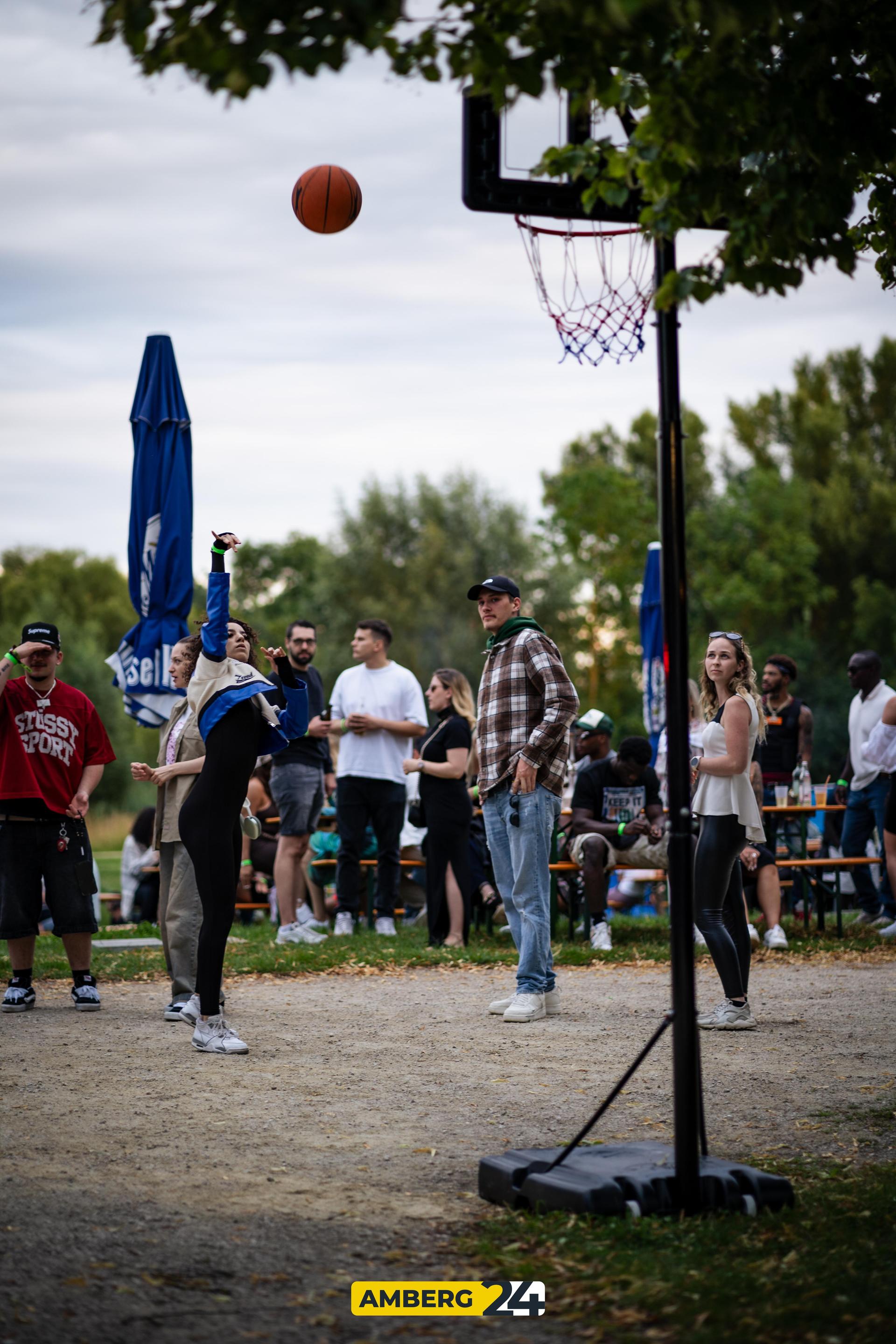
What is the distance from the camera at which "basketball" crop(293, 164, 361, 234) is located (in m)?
8.54

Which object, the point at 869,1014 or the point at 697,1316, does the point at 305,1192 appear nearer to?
the point at 697,1316

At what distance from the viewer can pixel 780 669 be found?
499 inches

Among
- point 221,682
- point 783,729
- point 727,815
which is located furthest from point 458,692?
point 221,682

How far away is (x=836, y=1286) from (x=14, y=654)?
5.82 metres

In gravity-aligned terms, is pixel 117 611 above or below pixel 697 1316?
above

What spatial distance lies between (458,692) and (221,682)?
479cm

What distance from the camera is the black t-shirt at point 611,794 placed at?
1165 centimetres

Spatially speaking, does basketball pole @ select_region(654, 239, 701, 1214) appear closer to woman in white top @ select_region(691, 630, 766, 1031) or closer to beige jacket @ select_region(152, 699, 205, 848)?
woman in white top @ select_region(691, 630, 766, 1031)

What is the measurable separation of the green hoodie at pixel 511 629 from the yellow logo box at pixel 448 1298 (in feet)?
15.9

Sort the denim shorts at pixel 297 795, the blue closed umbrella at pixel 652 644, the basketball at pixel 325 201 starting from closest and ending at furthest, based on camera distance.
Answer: the basketball at pixel 325 201 → the denim shorts at pixel 297 795 → the blue closed umbrella at pixel 652 644

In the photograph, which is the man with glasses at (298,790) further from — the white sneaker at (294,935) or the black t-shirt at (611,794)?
the black t-shirt at (611,794)

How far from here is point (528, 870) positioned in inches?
301

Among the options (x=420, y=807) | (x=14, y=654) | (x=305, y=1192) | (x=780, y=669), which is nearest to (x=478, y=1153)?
(x=305, y=1192)

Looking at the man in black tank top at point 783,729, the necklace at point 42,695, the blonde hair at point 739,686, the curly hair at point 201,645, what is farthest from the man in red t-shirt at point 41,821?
the man in black tank top at point 783,729
